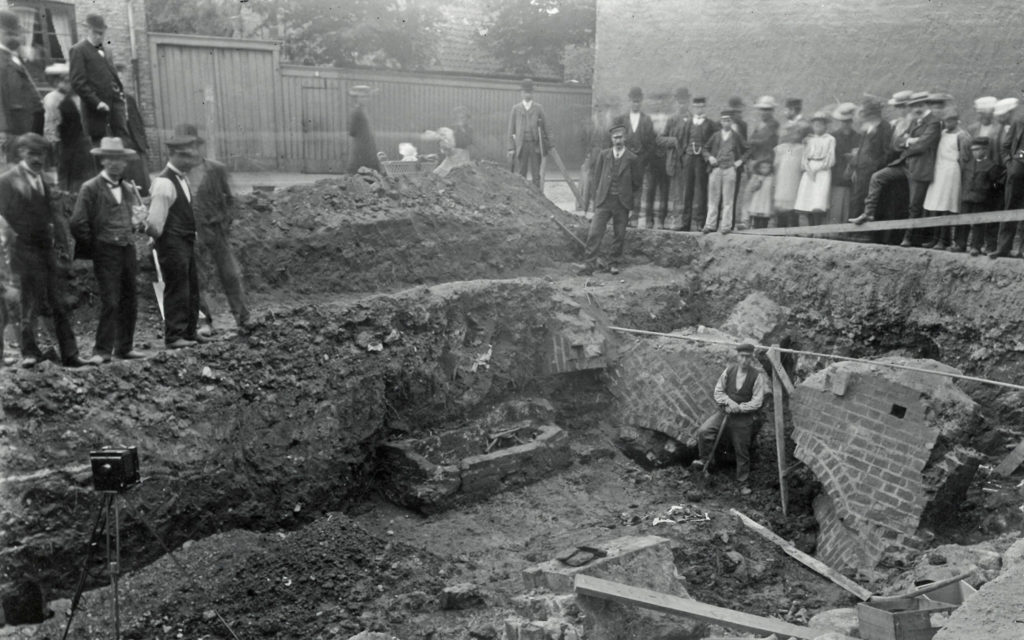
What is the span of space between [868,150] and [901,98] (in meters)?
0.85

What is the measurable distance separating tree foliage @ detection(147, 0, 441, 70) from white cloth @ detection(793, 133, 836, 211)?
20.8 feet

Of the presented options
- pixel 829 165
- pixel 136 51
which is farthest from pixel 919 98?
pixel 136 51

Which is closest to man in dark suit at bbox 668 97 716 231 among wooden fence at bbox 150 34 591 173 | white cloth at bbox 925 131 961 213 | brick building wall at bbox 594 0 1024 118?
brick building wall at bbox 594 0 1024 118

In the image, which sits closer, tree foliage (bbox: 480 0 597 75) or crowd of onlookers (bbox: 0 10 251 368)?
crowd of onlookers (bbox: 0 10 251 368)

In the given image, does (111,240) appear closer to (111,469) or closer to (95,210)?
(95,210)

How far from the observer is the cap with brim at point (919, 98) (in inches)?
397

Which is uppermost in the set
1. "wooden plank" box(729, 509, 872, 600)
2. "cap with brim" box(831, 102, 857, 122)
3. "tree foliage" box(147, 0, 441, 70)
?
"tree foliage" box(147, 0, 441, 70)

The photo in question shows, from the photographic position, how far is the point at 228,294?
28.0 feet

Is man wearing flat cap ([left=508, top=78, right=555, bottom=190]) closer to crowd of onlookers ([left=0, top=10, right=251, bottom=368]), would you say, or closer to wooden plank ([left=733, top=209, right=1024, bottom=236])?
wooden plank ([left=733, top=209, right=1024, bottom=236])

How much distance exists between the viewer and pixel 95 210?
7137 millimetres

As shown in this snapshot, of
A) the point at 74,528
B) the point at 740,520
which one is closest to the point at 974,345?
the point at 740,520

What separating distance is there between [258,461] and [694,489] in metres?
4.78

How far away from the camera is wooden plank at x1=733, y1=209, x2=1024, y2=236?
9.41 metres

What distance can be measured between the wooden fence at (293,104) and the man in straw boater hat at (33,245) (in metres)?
5.37
